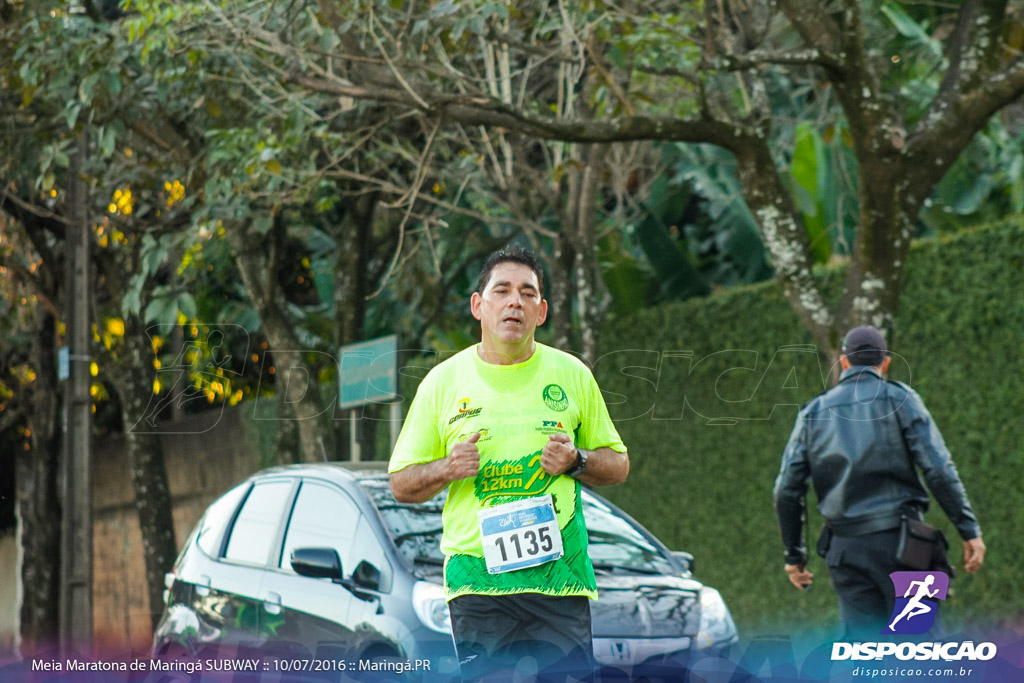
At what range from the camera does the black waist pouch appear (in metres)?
5.75

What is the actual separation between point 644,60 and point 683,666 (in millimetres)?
4968

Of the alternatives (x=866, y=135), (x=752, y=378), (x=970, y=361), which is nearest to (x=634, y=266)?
(x=752, y=378)

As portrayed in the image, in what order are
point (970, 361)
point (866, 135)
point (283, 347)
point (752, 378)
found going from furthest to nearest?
1. point (283, 347)
2. point (752, 378)
3. point (970, 361)
4. point (866, 135)

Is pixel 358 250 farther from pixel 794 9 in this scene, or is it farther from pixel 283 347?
pixel 794 9

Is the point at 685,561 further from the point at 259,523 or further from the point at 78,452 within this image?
the point at 78,452

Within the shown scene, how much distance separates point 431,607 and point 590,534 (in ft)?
4.46

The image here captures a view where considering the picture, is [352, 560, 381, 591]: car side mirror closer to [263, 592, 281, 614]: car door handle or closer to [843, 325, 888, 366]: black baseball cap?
[263, 592, 281, 614]: car door handle

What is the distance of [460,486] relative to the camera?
419cm

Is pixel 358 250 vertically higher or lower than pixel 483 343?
higher

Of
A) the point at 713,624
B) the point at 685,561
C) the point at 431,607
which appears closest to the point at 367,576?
the point at 431,607

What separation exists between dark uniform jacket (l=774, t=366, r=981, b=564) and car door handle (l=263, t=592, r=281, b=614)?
2.76 metres

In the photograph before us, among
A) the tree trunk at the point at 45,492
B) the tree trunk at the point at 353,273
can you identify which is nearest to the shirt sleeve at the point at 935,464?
the tree trunk at the point at 353,273

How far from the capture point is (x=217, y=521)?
7363 mm

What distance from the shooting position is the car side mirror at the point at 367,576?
593cm
